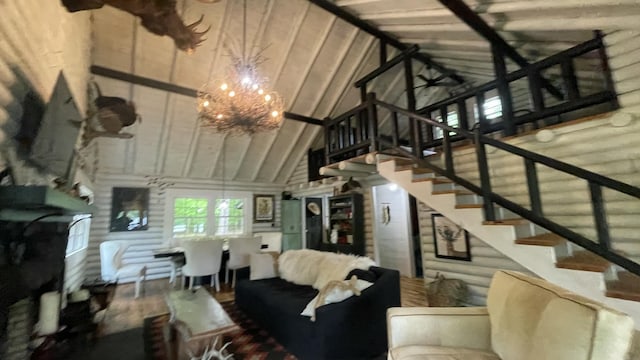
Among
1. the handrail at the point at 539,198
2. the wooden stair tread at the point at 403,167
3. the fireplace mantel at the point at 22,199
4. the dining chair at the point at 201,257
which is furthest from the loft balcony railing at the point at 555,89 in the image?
the dining chair at the point at 201,257

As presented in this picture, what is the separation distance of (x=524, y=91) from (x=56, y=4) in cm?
650

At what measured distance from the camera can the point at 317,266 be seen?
352 cm

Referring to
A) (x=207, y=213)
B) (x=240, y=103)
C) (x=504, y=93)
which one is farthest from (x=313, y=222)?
(x=504, y=93)

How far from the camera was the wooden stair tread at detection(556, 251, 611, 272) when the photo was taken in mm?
1902

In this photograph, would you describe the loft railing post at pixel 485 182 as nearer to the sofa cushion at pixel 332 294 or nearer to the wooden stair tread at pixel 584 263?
the wooden stair tread at pixel 584 263

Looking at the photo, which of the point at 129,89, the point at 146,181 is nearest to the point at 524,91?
the point at 129,89

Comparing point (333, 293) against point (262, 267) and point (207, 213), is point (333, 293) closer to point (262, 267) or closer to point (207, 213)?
point (262, 267)

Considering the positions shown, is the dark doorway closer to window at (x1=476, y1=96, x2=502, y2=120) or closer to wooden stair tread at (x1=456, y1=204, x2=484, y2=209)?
window at (x1=476, y1=96, x2=502, y2=120)

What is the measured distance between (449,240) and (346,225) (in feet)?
8.06

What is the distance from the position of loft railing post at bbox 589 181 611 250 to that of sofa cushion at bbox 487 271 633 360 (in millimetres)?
755

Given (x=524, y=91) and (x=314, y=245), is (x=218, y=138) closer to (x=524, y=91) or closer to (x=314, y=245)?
(x=314, y=245)

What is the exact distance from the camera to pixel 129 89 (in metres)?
4.68

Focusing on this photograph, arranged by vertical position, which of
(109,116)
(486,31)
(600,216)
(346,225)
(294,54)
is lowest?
(346,225)

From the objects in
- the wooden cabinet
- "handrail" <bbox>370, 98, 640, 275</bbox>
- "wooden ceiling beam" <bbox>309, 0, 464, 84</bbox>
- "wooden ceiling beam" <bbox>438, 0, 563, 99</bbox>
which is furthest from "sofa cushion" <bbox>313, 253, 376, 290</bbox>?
"wooden ceiling beam" <bbox>309, 0, 464, 84</bbox>
